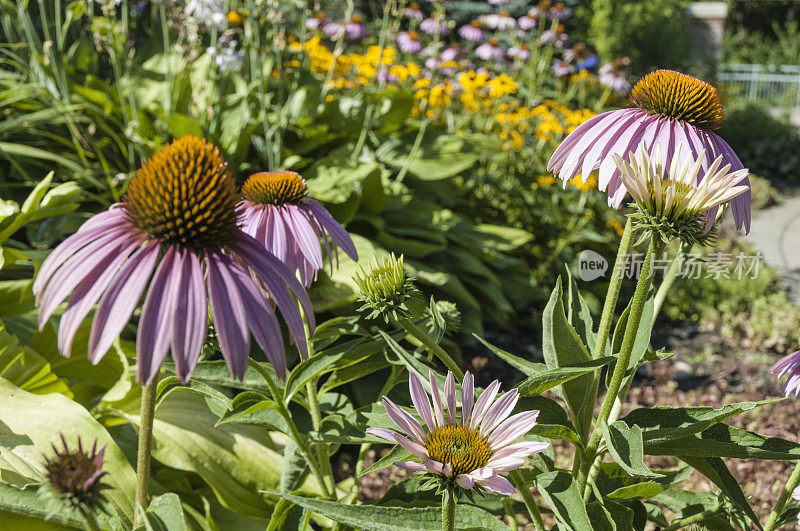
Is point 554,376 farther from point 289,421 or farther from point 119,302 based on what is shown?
point 119,302

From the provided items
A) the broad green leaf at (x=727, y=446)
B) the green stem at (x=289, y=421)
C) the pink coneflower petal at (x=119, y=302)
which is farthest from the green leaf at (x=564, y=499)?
the pink coneflower petal at (x=119, y=302)

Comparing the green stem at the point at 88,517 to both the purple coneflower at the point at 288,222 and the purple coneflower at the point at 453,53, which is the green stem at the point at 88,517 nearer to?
the purple coneflower at the point at 288,222

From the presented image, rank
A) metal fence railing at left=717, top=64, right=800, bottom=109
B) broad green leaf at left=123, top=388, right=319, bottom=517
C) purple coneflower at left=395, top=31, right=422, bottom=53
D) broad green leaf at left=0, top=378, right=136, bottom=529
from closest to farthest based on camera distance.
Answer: broad green leaf at left=0, top=378, right=136, bottom=529, broad green leaf at left=123, top=388, right=319, bottom=517, purple coneflower at left=395, top=31, right=422, bottom=53, metal fence railing at left=717, top=64, right=800, bottom=109

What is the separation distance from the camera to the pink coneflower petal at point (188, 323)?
82cm

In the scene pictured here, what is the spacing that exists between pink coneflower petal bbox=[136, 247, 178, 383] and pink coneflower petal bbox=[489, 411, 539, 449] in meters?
0.46

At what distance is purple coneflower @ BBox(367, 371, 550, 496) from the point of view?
91 centimetres

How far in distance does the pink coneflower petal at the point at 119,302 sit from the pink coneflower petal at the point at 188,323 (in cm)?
4

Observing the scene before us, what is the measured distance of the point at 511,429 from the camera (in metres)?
0.98

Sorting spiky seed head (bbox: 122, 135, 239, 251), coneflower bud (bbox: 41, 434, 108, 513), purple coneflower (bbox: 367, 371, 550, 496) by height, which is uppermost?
spiky seed head (bbox: 122, 135, 239, 251)

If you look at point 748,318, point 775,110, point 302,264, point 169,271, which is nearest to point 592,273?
point 748,318

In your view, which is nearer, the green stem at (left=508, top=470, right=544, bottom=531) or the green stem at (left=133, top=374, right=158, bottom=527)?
the green stem at (left=133, top=374, right=158, bottom=527)

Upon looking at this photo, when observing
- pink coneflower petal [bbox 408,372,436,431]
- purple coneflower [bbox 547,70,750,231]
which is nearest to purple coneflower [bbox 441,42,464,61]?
purple coneflower [bbox 547,70,750,231]

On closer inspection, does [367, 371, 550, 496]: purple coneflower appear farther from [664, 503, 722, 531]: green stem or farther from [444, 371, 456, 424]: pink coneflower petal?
[664, 503, 722, 531]: green stem

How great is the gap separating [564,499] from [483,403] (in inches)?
7.9
